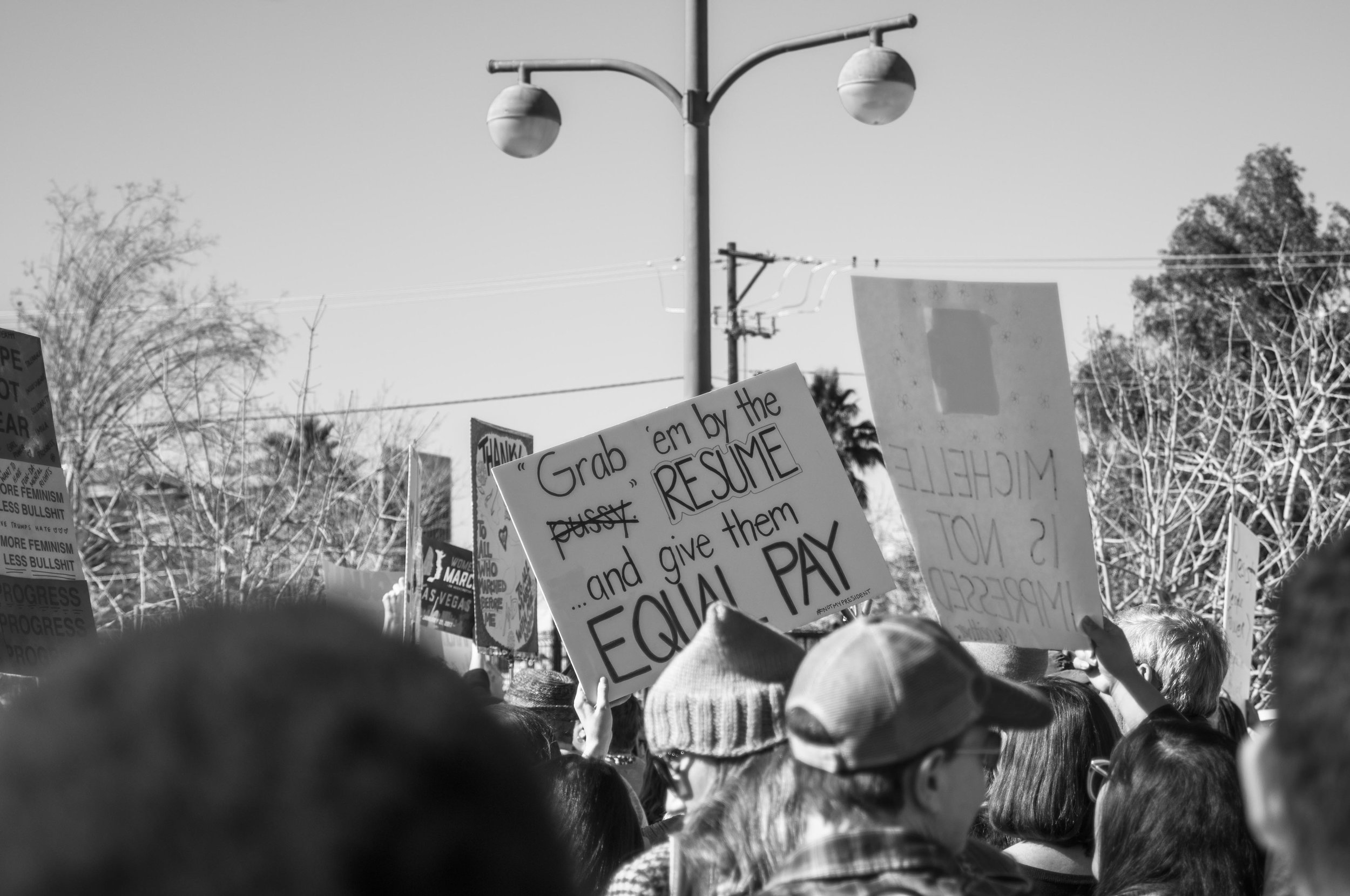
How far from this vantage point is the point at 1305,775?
109cm

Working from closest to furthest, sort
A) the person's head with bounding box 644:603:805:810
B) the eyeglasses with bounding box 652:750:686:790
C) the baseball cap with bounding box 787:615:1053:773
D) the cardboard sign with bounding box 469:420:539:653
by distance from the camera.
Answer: the baseball cap with bounding box 787:615:1053:773 < the person's head with bounding box 644:603:805:810 < the eyeglasses with bounding box 652:750:686:790 < the cardboard sign with bounding box 469:420:539:653

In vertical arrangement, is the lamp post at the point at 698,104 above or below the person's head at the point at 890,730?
above

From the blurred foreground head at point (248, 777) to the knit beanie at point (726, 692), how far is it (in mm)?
2005

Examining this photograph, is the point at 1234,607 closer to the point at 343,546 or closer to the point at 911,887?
the point at 911,887

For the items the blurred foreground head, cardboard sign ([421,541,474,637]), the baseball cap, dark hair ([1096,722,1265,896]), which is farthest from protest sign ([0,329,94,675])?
cardboard sign ([421,541,474,637])

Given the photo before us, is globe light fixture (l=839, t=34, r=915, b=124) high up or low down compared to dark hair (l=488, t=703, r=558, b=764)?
up

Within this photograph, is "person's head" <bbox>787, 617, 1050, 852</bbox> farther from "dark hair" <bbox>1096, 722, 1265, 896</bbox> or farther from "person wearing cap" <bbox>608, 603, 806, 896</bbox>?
"dark hair" <bbox>1096, 722, 1265, 896</bbox>

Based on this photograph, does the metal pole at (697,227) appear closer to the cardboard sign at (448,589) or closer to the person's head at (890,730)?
the person's head at (890,730)

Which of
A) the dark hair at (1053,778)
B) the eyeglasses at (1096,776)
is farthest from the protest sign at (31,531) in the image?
the eyeglasses at (1096,776)

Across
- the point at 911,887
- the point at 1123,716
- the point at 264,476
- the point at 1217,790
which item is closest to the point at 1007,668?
the point at 1123,716

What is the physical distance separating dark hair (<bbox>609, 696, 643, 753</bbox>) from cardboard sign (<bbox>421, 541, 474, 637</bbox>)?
8.27m

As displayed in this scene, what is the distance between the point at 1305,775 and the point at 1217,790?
2.34 m

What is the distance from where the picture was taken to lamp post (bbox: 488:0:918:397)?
7.68m

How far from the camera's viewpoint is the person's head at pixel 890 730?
2143mm
